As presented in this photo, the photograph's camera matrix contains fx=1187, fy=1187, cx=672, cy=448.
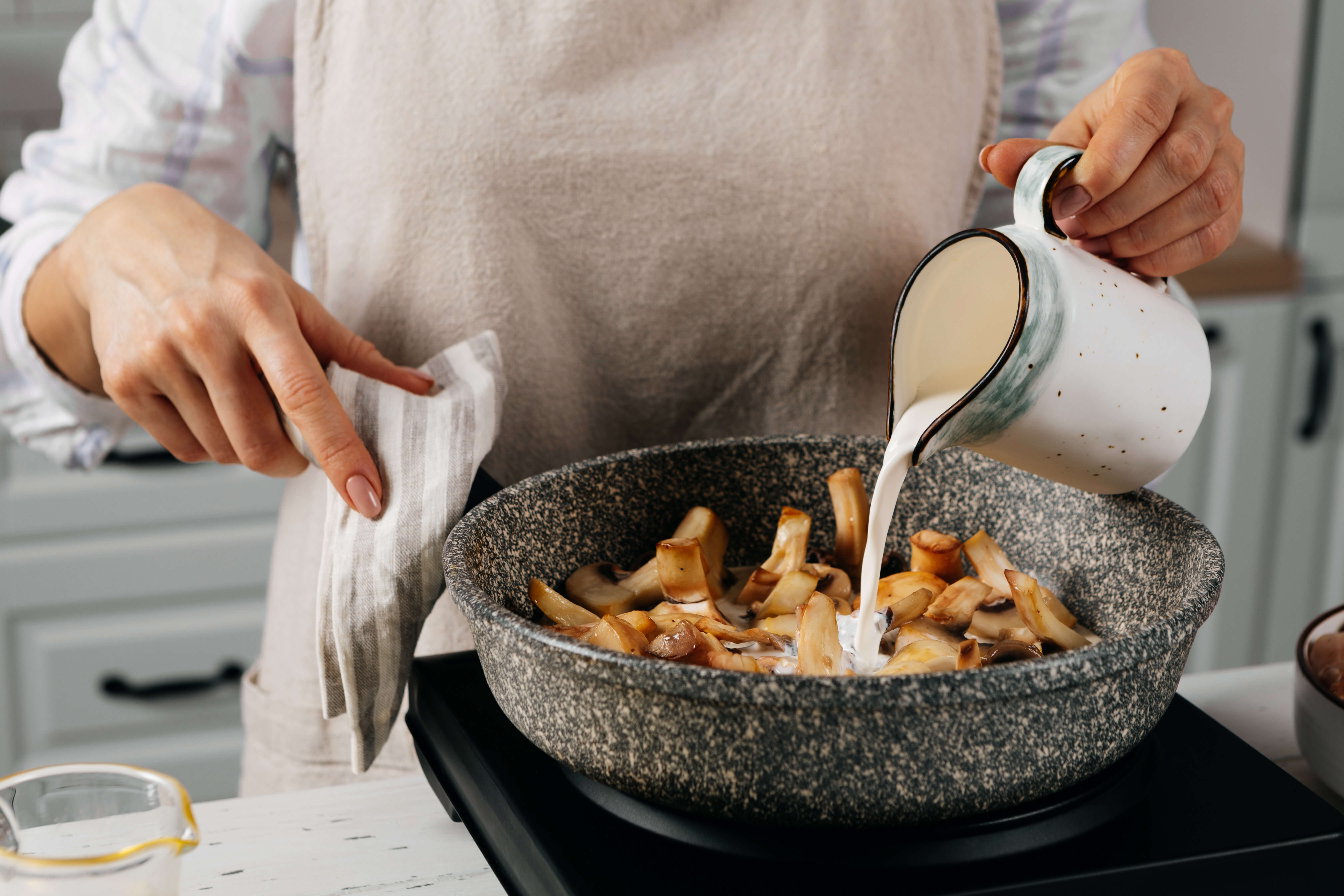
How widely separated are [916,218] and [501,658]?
53cm

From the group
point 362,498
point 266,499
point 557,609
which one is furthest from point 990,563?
point 266,499

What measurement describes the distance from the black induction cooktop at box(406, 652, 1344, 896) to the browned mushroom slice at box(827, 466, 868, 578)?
0.22 meters

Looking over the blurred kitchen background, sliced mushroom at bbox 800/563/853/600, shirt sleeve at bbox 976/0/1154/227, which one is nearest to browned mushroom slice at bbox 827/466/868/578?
sliced mushroom at bbox 800/563/853/600

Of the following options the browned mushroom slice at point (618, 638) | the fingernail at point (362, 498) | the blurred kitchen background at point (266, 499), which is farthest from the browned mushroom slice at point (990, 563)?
the blurred kitchen background at point (266, 499)

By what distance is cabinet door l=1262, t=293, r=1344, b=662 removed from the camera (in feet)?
6.07

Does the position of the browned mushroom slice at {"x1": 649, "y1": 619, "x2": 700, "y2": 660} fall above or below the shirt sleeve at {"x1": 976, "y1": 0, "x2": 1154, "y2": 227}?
below

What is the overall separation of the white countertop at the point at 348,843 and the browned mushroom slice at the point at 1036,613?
0.16 metres

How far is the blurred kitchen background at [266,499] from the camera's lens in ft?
5.32

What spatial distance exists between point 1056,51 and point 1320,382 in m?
1.18

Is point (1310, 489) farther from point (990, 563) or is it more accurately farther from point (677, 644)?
point (677, 644)

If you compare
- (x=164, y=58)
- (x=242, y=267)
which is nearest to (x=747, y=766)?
(x=242, y=267)

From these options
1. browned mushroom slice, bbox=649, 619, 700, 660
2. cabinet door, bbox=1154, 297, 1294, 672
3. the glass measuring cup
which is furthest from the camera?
cabinet door, bbox=1154, 297, 1294, 672

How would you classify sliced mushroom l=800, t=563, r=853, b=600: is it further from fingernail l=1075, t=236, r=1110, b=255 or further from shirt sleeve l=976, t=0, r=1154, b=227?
shirt sleeve l=976, t=0, r=1154, b=227

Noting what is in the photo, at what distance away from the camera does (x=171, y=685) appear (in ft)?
5.60
